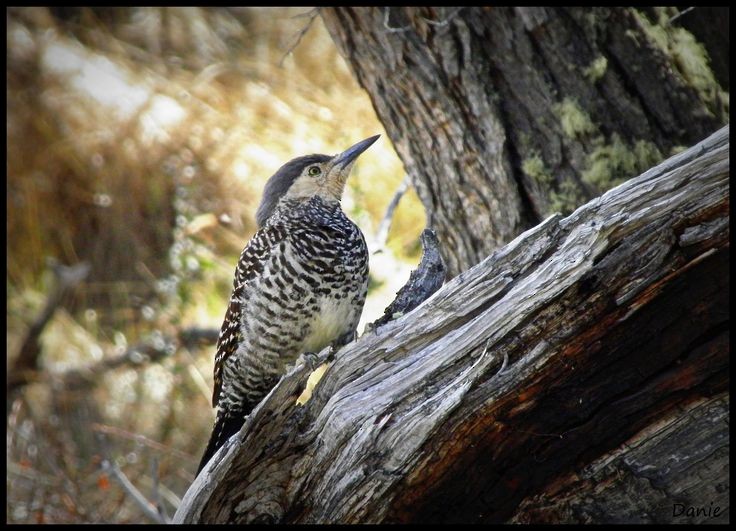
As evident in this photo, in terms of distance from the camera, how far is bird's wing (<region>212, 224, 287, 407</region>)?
3.68m

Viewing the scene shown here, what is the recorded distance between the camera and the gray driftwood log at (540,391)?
265 centimetres

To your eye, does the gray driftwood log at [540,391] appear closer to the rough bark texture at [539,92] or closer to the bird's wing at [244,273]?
the bird's wing at [244,273]

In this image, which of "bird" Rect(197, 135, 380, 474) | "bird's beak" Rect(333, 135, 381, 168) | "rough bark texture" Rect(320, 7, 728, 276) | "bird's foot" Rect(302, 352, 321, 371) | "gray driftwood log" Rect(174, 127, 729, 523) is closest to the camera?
"gray driftwood log" Rect(174, 127, 729, 523)

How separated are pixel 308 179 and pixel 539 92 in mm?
1066

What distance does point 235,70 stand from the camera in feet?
24.1

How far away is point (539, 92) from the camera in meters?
3.84

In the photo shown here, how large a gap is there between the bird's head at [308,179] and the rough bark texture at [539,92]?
15.6 inches

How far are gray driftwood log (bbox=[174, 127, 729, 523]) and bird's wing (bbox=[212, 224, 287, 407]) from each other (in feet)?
2.50

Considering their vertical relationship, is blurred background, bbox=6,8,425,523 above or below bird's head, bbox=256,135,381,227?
above

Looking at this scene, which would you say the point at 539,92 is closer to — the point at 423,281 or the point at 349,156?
the point at 349,156

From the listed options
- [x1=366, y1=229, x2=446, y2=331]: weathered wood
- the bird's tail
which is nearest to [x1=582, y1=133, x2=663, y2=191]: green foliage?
[x1=366, y1=229, x2=446, y2=331]: weathered wood

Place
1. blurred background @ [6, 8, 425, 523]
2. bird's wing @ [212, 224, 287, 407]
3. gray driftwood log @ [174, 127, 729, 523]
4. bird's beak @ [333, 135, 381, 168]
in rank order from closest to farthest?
1. gray driftwood log @ [174, 127, 729, 523]
2. bird's wing @ [212, 224, 287, 407]
3. bird's beak @ [333, 135, 381, 168]
4. blurred background @ [6, 8, 425, 523]

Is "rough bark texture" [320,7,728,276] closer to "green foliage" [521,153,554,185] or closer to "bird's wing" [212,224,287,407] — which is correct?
"green foliage" [521,153,554,185]

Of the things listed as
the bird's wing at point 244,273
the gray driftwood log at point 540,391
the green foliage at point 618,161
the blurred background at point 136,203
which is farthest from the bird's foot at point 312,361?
the blurred background at point 136,203
